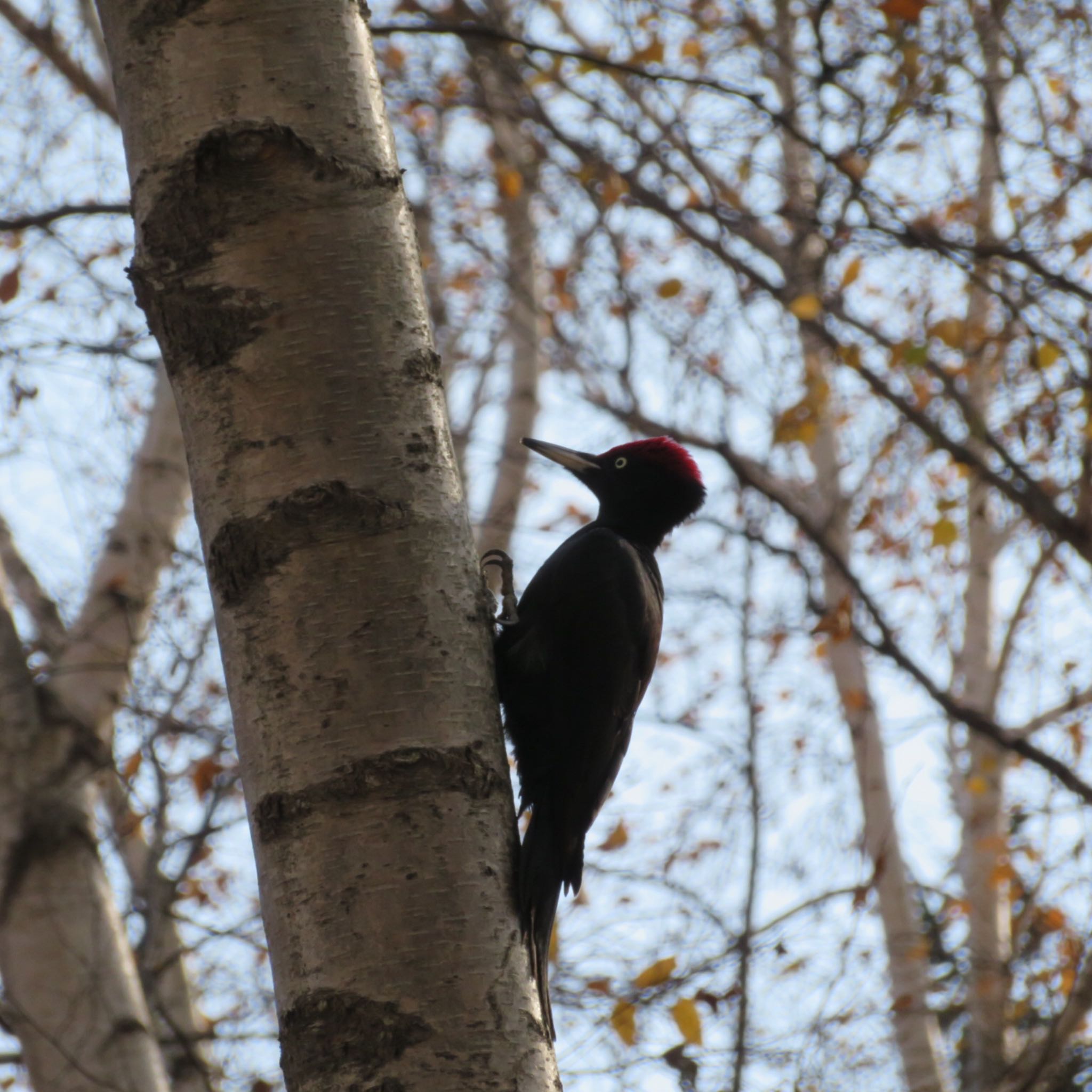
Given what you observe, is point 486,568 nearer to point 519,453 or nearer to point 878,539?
point 519,453

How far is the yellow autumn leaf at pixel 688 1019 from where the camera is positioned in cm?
357

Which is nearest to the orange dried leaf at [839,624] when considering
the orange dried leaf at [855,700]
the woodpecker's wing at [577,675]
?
the orange dried leaf at [855,700]

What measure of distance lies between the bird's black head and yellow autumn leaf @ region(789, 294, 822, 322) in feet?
6.07

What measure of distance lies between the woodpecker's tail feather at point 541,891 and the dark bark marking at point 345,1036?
0.66ft

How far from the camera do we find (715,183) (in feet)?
19.8

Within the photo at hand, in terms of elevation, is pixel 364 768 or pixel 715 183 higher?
pixel 715 183

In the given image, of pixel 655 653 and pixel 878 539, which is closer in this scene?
pixel 655 653

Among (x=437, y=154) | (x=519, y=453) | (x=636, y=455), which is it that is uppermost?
(x=437, y=154)

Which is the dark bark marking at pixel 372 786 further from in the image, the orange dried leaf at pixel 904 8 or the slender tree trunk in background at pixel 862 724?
the orange dried leaf at pixel 904 8

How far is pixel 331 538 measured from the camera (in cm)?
154

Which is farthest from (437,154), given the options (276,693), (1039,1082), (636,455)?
(276,693)

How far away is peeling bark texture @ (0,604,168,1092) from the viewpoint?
277cm

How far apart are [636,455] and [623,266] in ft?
8.02

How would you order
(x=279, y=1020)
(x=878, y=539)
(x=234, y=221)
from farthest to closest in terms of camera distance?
(x=878, y=539), (x=234, y=221), (x=279, y=1020)
